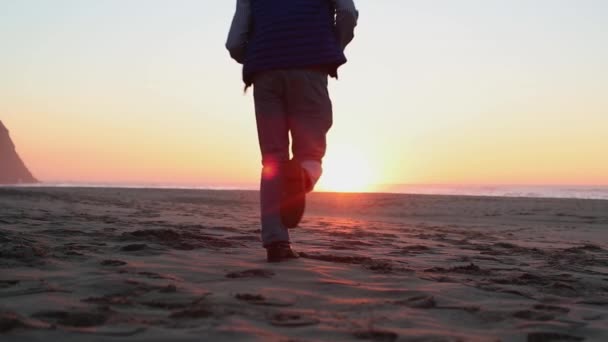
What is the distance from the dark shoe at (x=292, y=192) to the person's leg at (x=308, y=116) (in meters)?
0.19

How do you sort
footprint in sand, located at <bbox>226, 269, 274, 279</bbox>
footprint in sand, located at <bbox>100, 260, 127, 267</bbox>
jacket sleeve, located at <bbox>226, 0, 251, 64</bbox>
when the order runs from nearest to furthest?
footprint in sand, located at <bbox>226, 269, 274, 279</bbox> < footprint in sand, located at <bbox>100, 260, 127, 267</bbox> < jacket sleeve, located at <bbox>226, 0, 251, 64</bbox>

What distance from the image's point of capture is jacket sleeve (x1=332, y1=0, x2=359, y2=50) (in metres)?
3.49

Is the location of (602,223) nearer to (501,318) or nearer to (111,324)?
(501,318)

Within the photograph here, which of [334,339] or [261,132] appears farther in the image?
[261,132]

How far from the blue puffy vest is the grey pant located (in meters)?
0.07

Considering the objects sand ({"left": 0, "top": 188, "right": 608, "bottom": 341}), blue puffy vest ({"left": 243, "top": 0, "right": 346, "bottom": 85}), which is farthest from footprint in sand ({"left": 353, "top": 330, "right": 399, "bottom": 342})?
blue puffy vest ({"left": 243, "top": 0, "right": 346, "bottom": 85})

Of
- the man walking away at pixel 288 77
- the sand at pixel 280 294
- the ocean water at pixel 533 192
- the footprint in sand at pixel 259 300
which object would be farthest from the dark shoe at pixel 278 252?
the ocean water at pixel 533 192

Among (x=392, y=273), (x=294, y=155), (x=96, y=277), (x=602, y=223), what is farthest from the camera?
(x=602, y=223)

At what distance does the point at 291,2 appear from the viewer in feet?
11.4

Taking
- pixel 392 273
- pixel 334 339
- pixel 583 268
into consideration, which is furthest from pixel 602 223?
pixel 334 339

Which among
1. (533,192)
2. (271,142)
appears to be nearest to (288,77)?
(271,142)

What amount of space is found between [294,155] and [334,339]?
1894 millimetres

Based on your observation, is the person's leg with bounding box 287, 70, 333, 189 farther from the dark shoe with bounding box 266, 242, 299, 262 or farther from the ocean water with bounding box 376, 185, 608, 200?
the ocean water with bounding box 376, 185, 608, 200

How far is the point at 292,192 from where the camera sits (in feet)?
10.6
